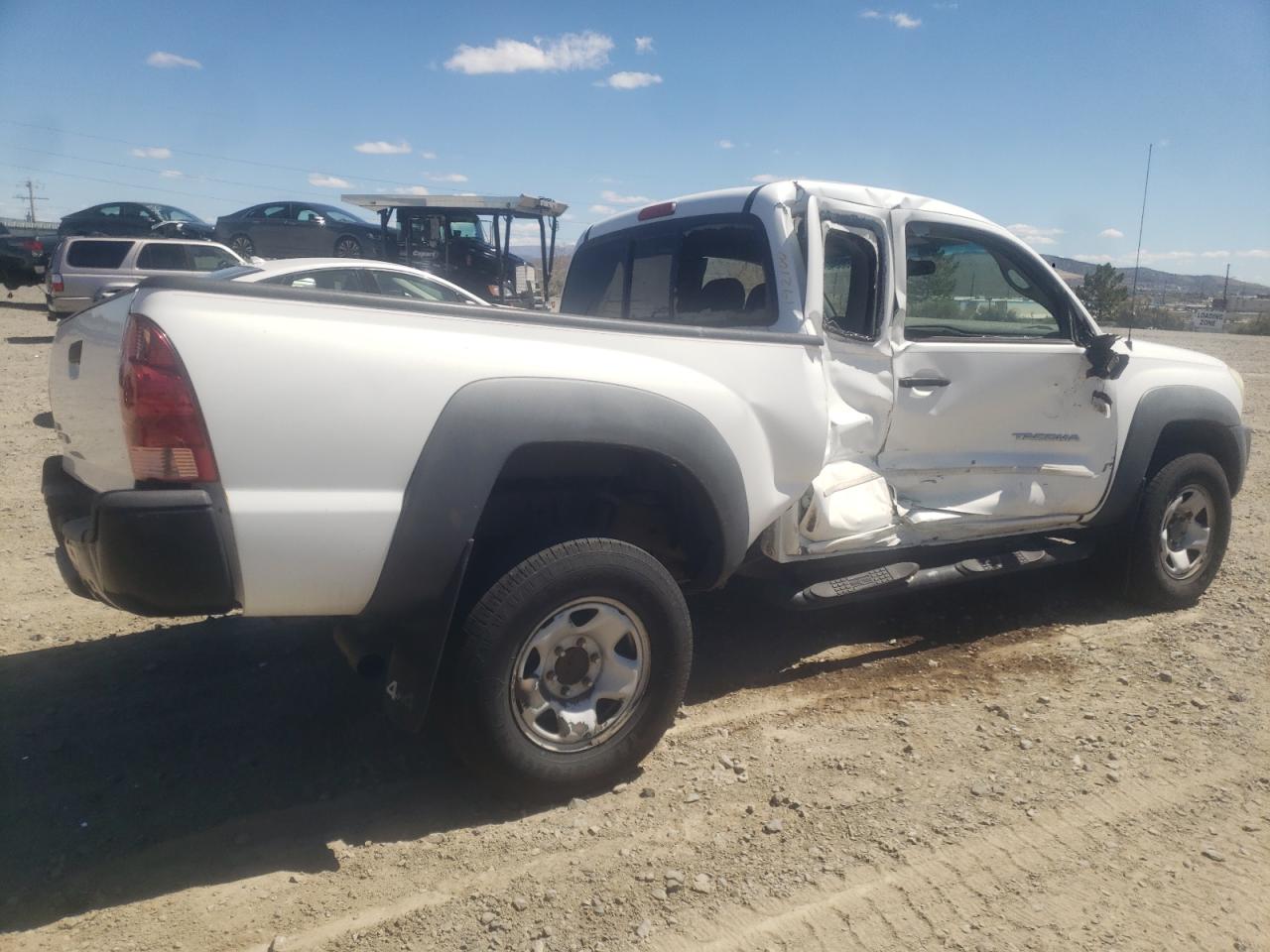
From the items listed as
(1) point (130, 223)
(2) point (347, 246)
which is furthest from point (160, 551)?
(1) point (130, 223)

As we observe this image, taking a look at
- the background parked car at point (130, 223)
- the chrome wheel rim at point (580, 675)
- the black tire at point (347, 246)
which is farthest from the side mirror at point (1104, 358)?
the background parked car at point (130, 223)

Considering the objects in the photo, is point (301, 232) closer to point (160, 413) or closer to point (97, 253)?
point (97, 253)

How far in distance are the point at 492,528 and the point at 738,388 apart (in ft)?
3.22

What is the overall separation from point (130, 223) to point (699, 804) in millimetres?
22644

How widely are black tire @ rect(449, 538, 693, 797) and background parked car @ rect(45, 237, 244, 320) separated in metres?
14.1

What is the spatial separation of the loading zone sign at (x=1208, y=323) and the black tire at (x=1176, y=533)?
35396mm

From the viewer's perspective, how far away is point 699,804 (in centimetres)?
306

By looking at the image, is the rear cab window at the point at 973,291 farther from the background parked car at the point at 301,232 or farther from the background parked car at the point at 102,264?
the background parked car at the point at 301,232

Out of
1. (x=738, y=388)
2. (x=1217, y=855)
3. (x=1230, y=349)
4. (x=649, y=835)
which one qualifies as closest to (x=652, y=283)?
(x=738, y=388)

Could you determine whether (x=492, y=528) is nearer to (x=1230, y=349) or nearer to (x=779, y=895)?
(x=779, y=895)

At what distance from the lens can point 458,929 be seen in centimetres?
245

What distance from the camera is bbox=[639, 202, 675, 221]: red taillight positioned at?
4285mm

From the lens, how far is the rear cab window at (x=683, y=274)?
3.88 m

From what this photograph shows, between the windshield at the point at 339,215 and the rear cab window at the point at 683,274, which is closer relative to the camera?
the rear cab window at the point at 683,274
